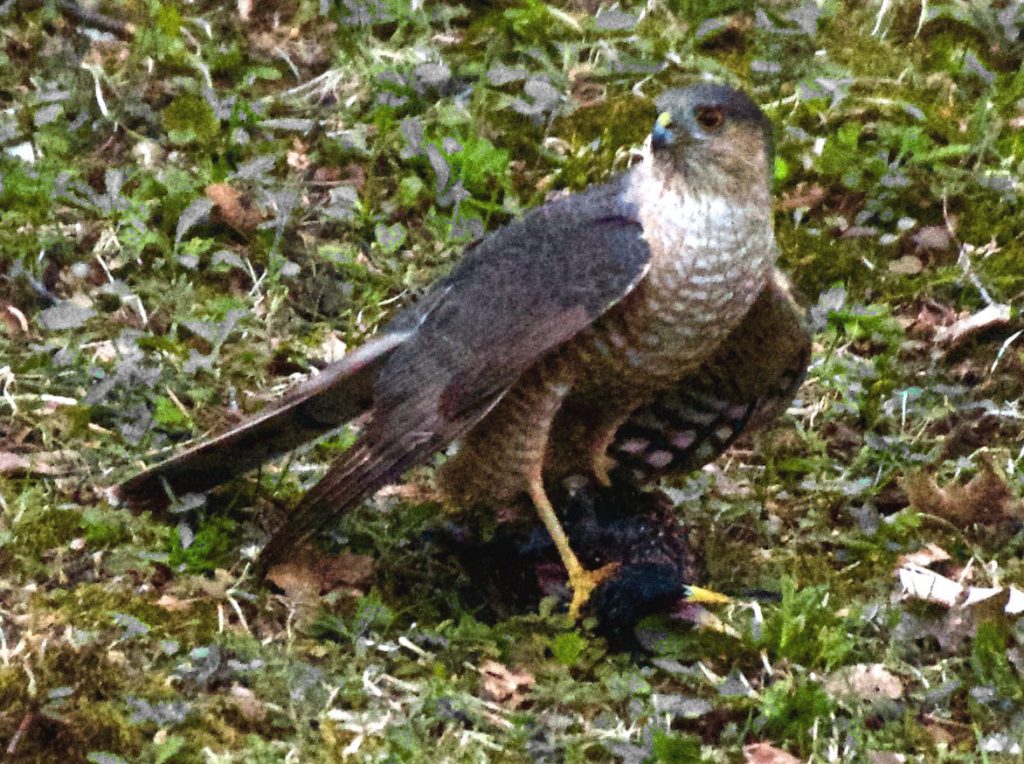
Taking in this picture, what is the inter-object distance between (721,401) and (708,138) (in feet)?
2.68

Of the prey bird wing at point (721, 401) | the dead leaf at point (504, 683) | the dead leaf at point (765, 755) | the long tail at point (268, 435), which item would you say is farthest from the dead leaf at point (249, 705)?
the prey bird wing at point (721, 401)

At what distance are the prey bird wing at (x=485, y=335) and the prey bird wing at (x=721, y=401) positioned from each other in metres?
0.50

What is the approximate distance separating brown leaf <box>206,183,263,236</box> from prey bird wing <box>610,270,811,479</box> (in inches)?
64.6

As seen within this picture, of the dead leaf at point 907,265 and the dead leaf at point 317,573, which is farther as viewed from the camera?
the dead leaf at point 907,265

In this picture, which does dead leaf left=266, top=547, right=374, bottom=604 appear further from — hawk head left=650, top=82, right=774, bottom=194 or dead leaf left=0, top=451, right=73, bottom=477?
hawk head left=650, top=82, right=774, bottom=194

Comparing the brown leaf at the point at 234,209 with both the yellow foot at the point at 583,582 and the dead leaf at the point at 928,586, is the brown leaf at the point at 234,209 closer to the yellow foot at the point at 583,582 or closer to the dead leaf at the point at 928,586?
the yellow foot at the point at 583,582

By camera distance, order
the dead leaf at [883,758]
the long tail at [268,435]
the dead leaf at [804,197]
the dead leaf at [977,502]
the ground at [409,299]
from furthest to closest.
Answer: the dead leaf at [804,197], the dead leaf at [977,502], the long tail at [268,435], the ground at [409,299], the dead leaf at [883,758]

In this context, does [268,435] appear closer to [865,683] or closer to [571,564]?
[571,564]

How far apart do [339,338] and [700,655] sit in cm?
179

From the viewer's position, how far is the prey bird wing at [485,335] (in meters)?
3.40

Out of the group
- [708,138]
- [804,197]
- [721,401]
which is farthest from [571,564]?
[804,197]

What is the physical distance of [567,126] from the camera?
545 cm

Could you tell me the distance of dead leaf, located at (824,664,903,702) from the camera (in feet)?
10.8

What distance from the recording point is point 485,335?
346 cm
